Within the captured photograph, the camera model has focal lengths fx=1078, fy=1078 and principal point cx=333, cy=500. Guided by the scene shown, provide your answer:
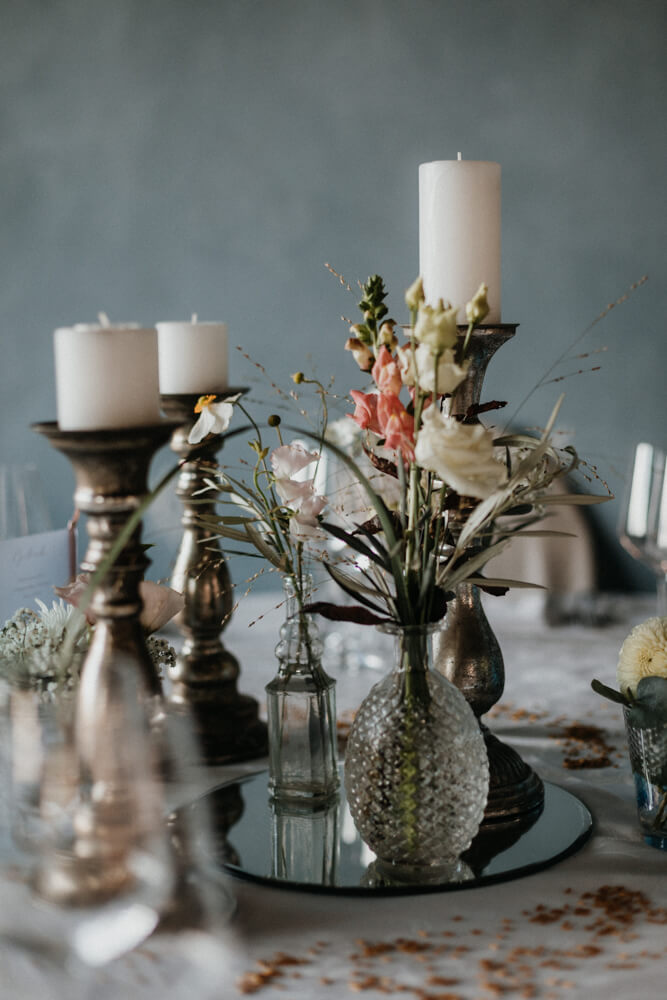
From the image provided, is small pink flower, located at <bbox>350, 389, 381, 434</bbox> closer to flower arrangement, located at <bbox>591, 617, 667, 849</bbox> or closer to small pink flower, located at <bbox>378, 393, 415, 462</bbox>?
small pink flower, located at <bbox>378, 393, 415, 462</bbox>

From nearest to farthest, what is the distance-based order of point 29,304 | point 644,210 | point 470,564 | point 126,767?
point 126,767
point 470,564
point 644,210
point 29,304

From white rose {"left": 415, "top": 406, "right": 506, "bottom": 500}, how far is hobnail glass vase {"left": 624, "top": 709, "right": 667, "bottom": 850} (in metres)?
0.29

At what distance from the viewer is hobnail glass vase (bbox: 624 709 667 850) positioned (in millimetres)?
922

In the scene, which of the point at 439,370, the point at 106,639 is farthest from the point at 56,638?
the point at 439,370

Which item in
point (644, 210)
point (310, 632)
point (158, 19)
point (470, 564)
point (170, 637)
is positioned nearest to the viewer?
point (470, 564)

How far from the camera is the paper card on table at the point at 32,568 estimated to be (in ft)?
3.85

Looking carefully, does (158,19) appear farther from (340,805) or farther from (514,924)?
(514,924)

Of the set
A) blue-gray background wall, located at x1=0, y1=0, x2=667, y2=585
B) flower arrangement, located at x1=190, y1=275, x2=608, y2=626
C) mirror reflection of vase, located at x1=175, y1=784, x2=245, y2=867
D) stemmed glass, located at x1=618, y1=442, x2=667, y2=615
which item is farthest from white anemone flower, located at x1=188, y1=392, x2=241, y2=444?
blue-gray background wall, located at x1=0, y1=0, x2=667, y2=585

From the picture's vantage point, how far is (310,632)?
3.33ft

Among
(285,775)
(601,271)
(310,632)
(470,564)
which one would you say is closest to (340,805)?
(285,775)

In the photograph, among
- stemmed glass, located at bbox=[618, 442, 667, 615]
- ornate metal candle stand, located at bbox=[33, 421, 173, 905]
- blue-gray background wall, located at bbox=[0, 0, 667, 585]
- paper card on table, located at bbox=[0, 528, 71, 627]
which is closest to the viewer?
ornate metal candle stand, located at bbox=[33, 421, 173, 905]

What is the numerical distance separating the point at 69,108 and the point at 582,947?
3.38m

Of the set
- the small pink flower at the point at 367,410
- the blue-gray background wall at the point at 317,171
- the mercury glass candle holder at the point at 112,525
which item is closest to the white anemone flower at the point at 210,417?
the small pink flower at the point at 367,410

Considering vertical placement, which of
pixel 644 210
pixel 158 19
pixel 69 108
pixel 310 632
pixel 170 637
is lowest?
pixel 170 637
